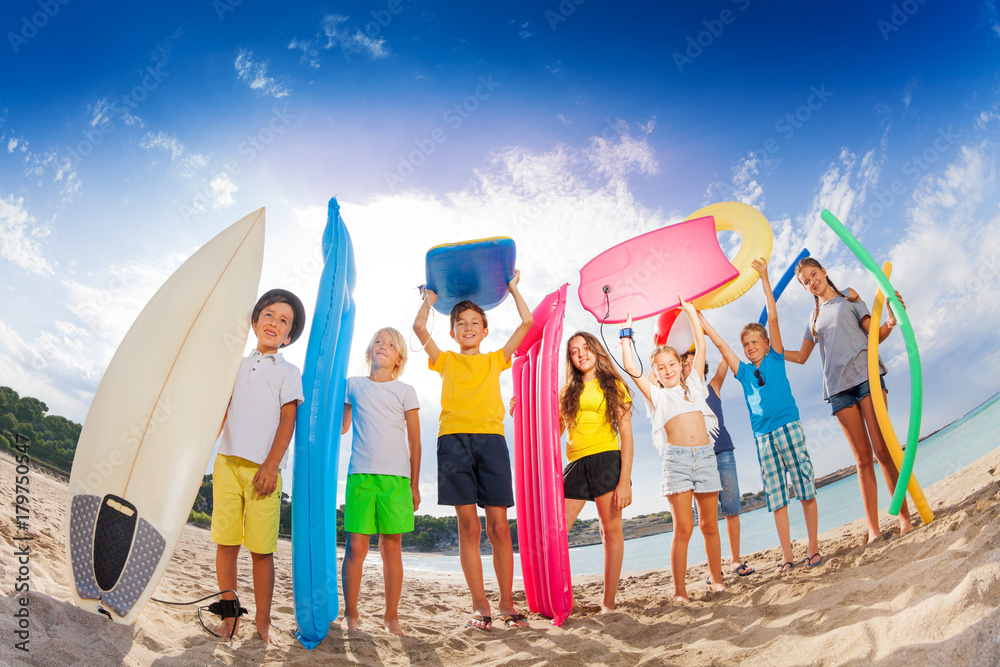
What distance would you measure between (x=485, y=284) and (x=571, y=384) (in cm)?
101

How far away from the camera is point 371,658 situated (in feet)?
8.34

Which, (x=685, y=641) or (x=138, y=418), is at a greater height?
(x=138, y=418)

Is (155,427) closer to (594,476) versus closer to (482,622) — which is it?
(482,622)

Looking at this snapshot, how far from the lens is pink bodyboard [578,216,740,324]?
13.8 feet

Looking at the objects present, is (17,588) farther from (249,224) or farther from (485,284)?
(485,284)

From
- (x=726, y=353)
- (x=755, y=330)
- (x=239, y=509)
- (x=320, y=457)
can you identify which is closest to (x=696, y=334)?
(x=726, y=353)

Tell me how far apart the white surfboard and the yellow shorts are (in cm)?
25

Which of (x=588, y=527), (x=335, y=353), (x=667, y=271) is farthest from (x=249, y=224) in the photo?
(x=588, y=527)

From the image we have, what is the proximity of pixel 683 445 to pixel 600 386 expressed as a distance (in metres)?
0.67

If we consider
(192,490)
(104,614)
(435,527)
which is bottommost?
(435,527)

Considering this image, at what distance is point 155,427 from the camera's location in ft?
9.29

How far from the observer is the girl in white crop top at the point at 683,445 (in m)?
3.36

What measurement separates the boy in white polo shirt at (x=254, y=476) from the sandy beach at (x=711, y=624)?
0.26 meters

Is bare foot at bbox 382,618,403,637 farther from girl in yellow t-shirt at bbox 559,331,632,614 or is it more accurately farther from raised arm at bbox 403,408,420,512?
girl in yellow t-shirt at bbox 559,331,632,614
